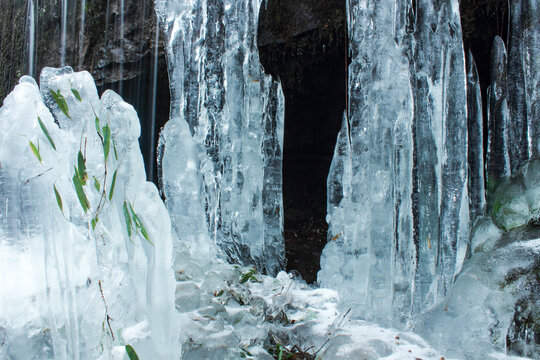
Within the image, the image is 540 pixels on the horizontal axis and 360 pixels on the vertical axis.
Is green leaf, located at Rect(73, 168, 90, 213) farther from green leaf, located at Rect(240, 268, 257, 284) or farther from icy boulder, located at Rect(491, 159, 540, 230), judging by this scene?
icy boulder, located at Rect(491, 159, 540, 230)

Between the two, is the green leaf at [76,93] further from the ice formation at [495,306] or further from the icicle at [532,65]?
the icicle at [532,65]

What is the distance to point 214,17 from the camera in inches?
147

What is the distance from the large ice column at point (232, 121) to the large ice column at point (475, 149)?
1.44 m

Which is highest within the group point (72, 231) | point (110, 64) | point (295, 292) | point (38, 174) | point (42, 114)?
point (110, 64)

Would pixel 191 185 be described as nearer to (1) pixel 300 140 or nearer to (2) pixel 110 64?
(2) pixel 110 64

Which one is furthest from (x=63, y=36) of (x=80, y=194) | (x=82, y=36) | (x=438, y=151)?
(x=80, y=194)

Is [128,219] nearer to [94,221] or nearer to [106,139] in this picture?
[94,221]

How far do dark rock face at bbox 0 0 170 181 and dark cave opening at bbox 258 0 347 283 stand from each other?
4.49ft

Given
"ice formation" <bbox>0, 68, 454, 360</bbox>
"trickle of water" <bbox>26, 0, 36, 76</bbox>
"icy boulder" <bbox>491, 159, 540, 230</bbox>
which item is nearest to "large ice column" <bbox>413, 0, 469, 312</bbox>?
"icy boulder" <bbox>491, 159, 540, 230</bbox>

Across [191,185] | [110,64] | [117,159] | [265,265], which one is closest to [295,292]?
[265,265]

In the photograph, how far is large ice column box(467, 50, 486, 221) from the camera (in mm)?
3371

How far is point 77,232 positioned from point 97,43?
4.58 m

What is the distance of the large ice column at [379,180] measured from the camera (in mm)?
2467

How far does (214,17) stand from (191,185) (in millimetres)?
1586
